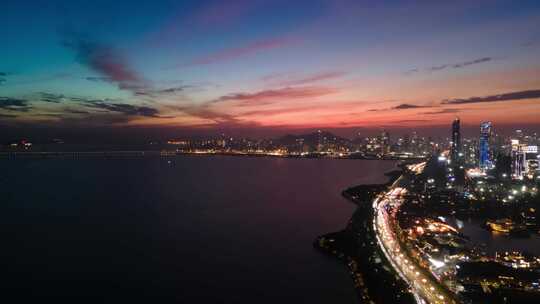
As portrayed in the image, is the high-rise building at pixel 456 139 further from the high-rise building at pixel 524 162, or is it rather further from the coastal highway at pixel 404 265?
the coastal highway at pixel 404 265

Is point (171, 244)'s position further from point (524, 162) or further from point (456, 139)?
point (456, 139)

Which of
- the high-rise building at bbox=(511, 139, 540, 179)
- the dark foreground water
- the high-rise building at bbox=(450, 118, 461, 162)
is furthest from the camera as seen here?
the high-rise building at bbox=(450, 118, 461, 162)

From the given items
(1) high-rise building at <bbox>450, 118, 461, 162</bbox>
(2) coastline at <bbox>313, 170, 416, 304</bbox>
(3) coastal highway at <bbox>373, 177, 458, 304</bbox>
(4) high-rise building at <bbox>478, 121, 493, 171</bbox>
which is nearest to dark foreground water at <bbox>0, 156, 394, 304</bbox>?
(2) coastline at <bbox>313, 170, 416, 304</bbox>

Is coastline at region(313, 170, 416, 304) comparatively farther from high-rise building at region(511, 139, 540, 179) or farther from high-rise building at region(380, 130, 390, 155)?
high-rise building at region(380, 130, 390, 155)

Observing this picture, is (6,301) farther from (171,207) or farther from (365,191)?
(365,191)

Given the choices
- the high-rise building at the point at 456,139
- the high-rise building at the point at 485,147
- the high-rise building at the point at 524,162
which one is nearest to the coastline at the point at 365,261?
the high-rise building at the point at 524,162

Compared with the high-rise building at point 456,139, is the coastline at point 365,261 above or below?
below

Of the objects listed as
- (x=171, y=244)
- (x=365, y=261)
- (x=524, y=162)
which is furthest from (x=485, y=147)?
(x=171, y=244)

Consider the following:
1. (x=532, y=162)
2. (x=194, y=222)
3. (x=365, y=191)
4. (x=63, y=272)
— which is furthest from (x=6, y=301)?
(x=532, y=162)
